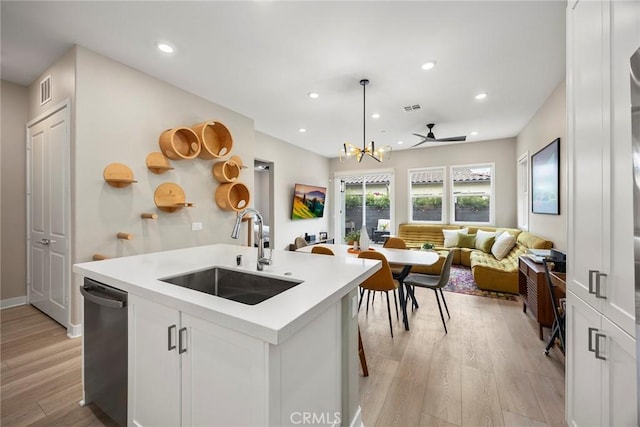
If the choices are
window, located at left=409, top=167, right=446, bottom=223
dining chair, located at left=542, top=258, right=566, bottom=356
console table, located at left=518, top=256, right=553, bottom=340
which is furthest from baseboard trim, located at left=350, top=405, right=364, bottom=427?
window, located at left=409, top=167, right=446, bottom=223

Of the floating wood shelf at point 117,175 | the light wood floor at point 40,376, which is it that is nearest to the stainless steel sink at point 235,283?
the light wood floor at point 40,376

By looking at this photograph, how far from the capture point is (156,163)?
9.61 ft

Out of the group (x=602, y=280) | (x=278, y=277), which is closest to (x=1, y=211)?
(x=278, y=277)

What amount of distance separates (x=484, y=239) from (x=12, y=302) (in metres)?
7.20

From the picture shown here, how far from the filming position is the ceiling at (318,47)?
2025 mm

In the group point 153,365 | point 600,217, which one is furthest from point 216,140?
point 600,217

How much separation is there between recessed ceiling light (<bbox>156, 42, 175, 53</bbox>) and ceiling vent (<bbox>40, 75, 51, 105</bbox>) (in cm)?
140

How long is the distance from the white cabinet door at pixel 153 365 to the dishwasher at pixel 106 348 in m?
0.09

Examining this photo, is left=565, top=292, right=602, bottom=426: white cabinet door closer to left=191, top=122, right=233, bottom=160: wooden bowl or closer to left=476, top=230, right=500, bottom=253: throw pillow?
left=191, top=122, right=233, bottom=160: wooden bowl

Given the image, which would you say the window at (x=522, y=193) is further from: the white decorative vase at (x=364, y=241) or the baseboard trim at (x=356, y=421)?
the baseboard trim at (x=356, y=421)

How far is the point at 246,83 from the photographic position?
318cm

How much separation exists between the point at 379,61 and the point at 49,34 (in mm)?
2972

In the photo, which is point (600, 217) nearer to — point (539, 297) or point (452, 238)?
point (539, 297)

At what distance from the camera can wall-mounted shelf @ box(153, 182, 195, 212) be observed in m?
3.05
